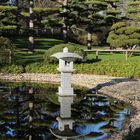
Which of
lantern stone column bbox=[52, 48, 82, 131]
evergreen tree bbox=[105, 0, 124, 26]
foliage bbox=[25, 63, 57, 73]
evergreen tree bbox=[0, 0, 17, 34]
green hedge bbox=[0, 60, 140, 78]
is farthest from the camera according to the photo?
evergreen tree bbox=[105, 0, 124, 26]

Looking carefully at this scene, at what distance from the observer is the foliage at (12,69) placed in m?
22.0

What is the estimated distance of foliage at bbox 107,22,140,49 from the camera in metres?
30.8

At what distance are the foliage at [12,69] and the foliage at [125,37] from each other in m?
10.9

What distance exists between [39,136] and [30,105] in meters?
4.11

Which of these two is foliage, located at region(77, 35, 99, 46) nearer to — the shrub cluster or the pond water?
the shrub cluster

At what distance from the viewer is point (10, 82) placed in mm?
20219

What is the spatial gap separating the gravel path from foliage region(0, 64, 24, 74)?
0.35 meters

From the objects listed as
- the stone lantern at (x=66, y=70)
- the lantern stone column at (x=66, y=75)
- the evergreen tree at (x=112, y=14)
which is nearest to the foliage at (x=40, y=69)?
the lantern stone column at (x=66, y=75)

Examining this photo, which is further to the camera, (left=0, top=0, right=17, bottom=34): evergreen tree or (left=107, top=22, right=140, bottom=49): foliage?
(left=107, top=22, right=140, bottom=49): foliage

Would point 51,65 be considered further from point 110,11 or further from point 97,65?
point 110,11

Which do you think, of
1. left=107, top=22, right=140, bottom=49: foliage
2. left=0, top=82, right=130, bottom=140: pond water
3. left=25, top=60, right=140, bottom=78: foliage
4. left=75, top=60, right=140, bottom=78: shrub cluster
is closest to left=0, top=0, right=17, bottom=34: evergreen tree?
A: left=25, top=60, right=140, bottom=78: foliage

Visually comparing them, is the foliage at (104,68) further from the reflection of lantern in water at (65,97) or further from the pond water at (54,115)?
the reflection of lantern in water at (65,97)

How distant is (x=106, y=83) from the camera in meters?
19.0

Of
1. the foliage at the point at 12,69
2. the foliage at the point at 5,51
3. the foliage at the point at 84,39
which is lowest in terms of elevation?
the foliage at the point at 12,69
